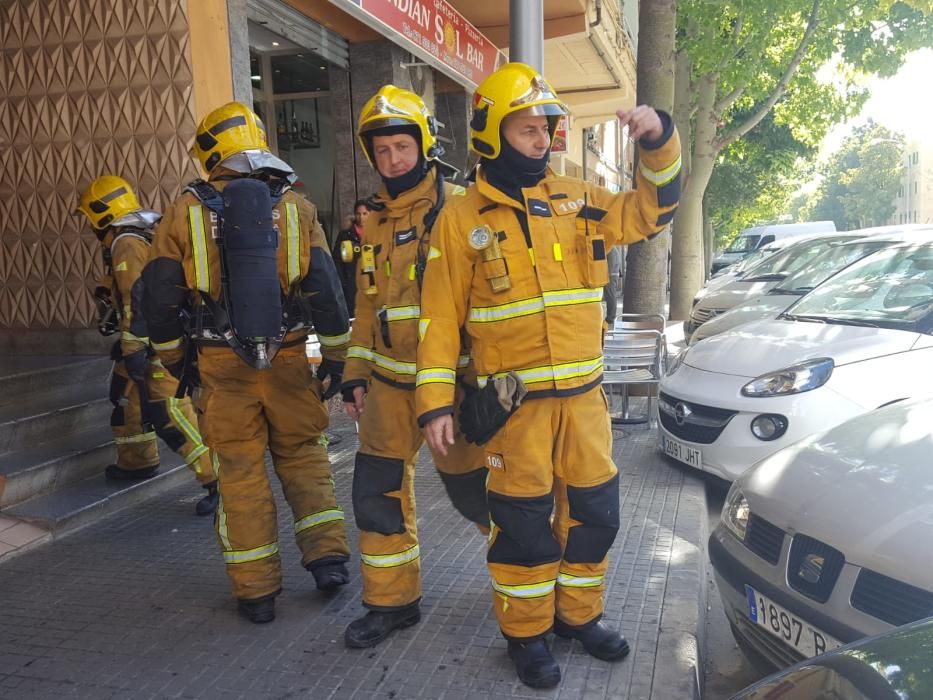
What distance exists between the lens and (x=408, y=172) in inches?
125

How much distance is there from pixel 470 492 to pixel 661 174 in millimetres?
1473

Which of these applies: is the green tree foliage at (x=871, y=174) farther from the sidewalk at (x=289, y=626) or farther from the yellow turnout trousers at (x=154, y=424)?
the sidewalk at (x=289, y=626)

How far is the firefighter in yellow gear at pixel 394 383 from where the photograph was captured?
3.13 m

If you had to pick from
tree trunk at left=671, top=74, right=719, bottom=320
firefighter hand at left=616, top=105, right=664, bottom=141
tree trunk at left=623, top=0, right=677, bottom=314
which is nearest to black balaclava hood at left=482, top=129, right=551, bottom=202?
firefighter hand at left=616, top=105, right=664, bottom=141

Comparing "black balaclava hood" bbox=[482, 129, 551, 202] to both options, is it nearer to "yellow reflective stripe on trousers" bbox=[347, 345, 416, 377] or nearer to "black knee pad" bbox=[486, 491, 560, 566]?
"yellow reflective stripe on trousers" bbox=[347, 345, 416, 377]

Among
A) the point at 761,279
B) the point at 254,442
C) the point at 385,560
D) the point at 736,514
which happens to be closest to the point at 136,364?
the point at 254,442

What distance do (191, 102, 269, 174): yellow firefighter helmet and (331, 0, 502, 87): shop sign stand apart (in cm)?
267

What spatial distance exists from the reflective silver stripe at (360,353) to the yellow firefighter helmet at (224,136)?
0.95 meters

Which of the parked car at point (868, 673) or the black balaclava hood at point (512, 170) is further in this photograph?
the black balaclava hood at point (512, 170)

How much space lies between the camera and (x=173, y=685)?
2889 mm

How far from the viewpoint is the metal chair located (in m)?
6.61

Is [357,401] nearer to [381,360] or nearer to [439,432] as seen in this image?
[381,360]

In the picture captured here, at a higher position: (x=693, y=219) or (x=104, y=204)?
(x=104, y=204)

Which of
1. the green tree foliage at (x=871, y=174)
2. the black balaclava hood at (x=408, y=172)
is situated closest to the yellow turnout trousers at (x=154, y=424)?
the black balaclava hood at (x=408, y=172)
